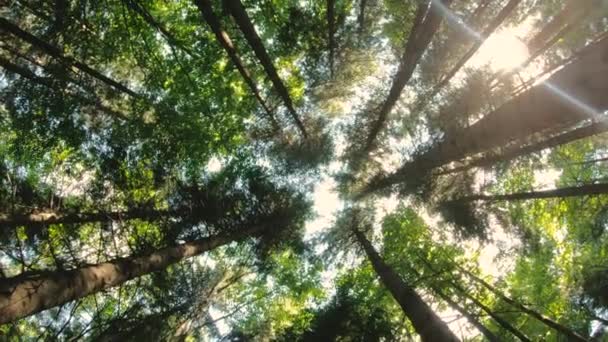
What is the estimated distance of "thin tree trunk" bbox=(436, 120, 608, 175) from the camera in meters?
6.24

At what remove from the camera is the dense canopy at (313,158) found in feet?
22.5

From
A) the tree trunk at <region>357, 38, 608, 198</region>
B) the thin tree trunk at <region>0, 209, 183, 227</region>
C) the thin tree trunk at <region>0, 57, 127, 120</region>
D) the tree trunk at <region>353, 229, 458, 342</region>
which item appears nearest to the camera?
the tree trunk at <region>357, 38, 608, 198</region>

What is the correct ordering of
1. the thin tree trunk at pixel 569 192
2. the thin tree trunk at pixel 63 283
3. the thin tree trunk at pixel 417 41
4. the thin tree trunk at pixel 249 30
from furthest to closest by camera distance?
the thin tree trunk at pixel 569 192
the thin tree trunk at pixel 417 41
the thin tree trunk at pixel 249 30
the thin tree trunk at pixel 63 283

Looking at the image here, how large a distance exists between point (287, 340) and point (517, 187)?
973cm

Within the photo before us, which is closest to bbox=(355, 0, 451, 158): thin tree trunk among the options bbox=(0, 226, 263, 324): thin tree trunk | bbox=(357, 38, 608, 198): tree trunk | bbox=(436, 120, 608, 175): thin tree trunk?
bbox=(357, 38, 608, 198): tree trunk

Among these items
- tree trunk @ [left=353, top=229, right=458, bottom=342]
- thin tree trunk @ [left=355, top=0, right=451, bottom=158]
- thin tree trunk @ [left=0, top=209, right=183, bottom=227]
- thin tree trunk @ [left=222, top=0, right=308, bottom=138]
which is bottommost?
tree trunk @ [left=353, top=229, right=458, bottom=342]

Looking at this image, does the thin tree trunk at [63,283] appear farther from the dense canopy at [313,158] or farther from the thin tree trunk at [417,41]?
the thin tree trunk at [417,41]

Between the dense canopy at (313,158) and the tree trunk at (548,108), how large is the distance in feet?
0.09

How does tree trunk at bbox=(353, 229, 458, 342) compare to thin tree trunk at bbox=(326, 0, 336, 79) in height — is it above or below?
below

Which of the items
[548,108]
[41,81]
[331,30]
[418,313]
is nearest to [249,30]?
[331,30]

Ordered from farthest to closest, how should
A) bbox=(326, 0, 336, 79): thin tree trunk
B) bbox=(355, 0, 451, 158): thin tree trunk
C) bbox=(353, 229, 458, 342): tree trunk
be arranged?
1. bbox=(326, 0, 336, 79): thin tree trunk
2. bbox=(355, 0, 451, 158): thin tree trunk
3. bbox=(353, 229, 458, 342): tree trunk

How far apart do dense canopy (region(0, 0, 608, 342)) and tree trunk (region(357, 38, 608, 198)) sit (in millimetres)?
27

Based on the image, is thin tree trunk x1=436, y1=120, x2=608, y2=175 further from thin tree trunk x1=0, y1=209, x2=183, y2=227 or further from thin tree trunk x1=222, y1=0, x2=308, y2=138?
thin tree trunk x1=0, y1=209, x2=183, y2=227

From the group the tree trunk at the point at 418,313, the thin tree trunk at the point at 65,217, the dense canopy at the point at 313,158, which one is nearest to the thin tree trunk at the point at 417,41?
the dense canopy at the point at 313,158
